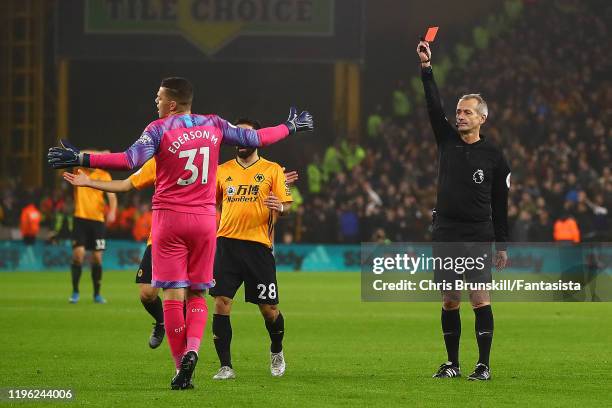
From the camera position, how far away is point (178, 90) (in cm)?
887

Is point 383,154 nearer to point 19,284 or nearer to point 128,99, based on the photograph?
point 128,99

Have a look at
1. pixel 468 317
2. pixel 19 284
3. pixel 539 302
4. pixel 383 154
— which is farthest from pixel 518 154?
pixel 468 317

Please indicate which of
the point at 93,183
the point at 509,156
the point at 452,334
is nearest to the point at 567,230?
the point at 509,156

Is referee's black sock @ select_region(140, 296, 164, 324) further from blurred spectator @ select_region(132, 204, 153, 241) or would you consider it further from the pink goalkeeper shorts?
blurred spectator @ select_region(132, 204, 153, 241)

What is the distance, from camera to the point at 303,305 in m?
19.2

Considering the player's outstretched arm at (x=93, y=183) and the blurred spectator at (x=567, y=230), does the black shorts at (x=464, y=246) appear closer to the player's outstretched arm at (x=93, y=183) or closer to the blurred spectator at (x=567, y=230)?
the player's outstretched arm at (x=93, y=183)

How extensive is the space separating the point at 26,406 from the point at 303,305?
11.2 meters

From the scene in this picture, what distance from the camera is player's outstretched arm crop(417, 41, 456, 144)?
9867 mm

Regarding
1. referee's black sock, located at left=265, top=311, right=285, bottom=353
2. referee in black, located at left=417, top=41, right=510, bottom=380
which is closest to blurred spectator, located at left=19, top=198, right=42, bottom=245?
referee's black sock, located at left=265, top=311, right=285, bottom=353

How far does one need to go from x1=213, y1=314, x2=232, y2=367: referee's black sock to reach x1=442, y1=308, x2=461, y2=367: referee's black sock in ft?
5.49

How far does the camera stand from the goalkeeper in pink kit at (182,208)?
28.9ft

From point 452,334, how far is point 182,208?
2495 millimetres

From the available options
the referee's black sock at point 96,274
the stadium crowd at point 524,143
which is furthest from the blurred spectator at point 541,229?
the referee's black sock at point 96,274

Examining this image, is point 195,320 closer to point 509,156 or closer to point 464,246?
point 464,246
